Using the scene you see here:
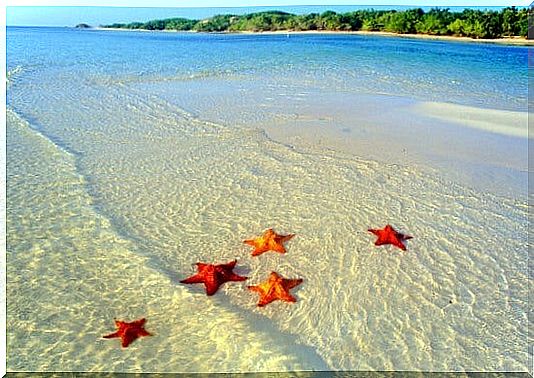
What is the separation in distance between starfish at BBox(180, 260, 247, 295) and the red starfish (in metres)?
1.87

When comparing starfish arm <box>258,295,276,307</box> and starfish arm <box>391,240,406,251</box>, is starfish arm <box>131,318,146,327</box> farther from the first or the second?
starfish arm <box>391,240,406,251</box>

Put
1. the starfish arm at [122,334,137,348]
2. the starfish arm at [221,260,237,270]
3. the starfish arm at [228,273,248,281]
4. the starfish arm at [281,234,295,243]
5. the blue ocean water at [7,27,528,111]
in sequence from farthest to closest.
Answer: the blue ocean water at [7,27,528,111] < the starfish arm at [281,234,295,243] < the starfish arm at [221,260,237,270] < the starfish arm at [228,273,248,281] < the starfish arm at [122,334,137,348]

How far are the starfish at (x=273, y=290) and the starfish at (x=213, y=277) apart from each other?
0.28 meters

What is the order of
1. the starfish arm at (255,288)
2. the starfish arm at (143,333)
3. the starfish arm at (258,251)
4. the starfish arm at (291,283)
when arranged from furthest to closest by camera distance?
the starfish arm at (258,251) → the starfish arm at (291,283) → the starfish arm at (255,288) → the starfish arm at (143,333)

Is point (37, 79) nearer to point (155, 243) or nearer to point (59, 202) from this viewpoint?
point (59, 202)

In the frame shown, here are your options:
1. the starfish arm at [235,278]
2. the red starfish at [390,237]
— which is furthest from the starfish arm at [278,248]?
the red starfish at [390,237]

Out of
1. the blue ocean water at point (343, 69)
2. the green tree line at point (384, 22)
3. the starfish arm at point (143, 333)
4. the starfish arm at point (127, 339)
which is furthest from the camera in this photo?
the green tree line at point (384, 22)

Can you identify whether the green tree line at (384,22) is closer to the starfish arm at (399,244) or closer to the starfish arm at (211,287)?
the starfish arm at (399,244)

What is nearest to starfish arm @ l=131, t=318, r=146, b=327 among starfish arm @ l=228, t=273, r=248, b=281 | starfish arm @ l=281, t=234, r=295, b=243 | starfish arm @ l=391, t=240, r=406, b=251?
starfish arm @ l=228, t=273, r=248, b=281

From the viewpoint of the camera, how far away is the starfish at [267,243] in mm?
5816

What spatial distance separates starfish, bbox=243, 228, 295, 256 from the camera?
5816mm

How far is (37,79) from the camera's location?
17.6 meters

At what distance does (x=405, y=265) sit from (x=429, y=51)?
3289 centimetres

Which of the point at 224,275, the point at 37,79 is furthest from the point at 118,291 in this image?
the point at 37,79
